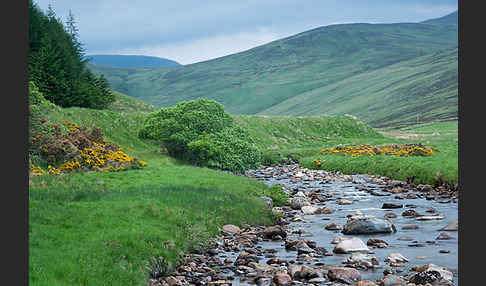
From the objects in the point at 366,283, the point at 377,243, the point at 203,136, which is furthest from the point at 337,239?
the point at 203,136

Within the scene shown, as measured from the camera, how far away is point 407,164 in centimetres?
4775

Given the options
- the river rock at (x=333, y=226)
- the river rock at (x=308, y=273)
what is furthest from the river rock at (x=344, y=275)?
the river rock at (x=333, y=226)

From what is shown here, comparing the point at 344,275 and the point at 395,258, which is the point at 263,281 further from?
the point at 395,258

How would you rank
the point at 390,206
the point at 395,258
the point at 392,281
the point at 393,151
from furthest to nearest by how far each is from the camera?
the point at 393,151 < the point at 390,206 < the point at 395,258 < the point at 392,281

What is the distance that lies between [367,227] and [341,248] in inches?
175

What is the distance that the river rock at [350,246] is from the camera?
20.2 metres

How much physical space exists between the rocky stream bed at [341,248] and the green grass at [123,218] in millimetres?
1242

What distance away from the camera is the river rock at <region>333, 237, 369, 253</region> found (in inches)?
795

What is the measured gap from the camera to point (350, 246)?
2042 centimetres

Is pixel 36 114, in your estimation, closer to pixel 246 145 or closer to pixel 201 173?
pixel 201 173

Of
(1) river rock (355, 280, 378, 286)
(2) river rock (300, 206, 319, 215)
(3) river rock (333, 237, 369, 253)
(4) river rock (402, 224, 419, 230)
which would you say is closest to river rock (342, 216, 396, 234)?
(4) river rock (402, 224, 419, 230)
